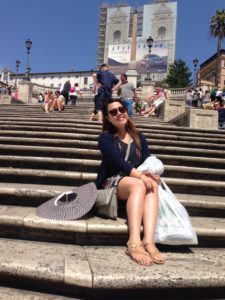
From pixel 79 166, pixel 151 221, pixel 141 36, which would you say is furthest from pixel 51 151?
pixel 141 36

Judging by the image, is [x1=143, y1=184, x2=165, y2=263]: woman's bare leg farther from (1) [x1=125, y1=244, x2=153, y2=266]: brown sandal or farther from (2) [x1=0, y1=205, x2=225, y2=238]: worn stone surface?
(2) [x1=0, y1=205, x2=225, y2=238]: worn stone surface

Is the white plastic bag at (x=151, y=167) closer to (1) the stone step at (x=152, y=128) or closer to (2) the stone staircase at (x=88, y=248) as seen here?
(2) the stone staircase at (x=88, y=248)

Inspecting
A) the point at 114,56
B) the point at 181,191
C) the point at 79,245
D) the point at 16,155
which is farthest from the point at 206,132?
the point at 114,56

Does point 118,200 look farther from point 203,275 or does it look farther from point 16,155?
point 16,155

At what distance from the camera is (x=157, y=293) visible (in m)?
2.73

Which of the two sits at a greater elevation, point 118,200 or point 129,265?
point 118,200

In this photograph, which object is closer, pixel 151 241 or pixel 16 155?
pixel 151 241

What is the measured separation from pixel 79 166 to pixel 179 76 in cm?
5664

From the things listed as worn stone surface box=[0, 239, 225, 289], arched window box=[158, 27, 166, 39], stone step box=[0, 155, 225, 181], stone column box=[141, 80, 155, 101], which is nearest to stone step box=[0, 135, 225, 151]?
stone step box=[0, 155, 225, 181]

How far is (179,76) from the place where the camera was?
5956 centimetres

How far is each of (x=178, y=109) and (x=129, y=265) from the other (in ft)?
34.1

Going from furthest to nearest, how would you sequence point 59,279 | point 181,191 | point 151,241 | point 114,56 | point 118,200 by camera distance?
point 114,56
point 181,191
point 118,200
point 151,241
point 59,279

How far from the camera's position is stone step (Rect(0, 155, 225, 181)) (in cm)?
520

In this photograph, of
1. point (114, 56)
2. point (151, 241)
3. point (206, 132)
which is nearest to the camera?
point (151, 241)
